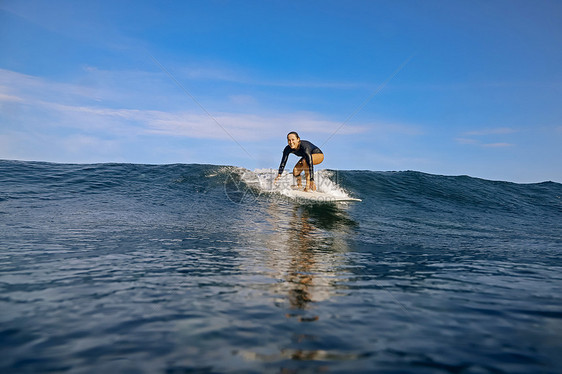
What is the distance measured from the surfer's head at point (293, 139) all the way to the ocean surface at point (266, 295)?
4.07 metres

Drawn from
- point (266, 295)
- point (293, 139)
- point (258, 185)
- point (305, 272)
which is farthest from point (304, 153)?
point (266, 295)

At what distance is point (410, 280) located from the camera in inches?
142

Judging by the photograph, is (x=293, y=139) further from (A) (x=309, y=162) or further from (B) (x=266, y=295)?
(B) (x=266, y=295)

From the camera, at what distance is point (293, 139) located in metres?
11.7

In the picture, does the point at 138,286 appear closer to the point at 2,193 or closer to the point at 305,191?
the point at 305,191

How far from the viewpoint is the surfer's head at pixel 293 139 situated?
11.6 m

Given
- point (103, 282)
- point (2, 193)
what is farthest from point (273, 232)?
point (2, 193)

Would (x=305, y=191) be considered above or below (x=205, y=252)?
above

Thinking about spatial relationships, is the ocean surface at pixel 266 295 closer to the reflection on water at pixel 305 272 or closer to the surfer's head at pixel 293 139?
the reflection on water at pixel 305 272

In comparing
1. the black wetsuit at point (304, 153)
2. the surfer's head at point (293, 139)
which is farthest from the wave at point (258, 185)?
the surfer's head at point (293, 139)

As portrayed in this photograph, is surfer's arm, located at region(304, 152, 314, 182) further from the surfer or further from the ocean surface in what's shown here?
the ocean surface

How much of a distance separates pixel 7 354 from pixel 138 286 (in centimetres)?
123

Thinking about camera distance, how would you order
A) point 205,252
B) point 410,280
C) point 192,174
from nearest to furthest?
point 410,280, point 205,252, point 192,174

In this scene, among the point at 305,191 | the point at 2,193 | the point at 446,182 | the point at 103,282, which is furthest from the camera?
the point at 446,182
